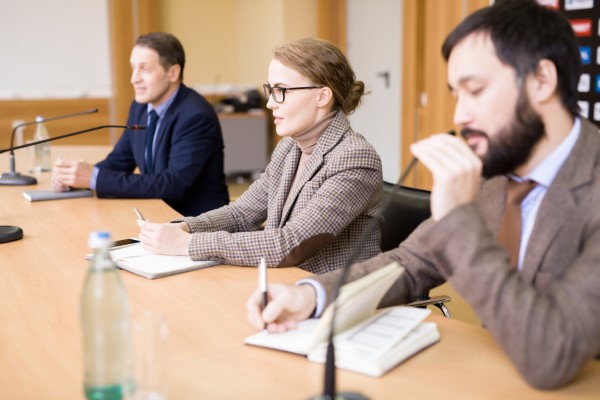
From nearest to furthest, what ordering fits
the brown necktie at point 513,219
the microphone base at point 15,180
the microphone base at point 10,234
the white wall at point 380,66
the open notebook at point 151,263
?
the brown necktie at point 513,219
the open notebook at point 151,263
the microphone base at point 10,234
the microphone base at point 15,180
the white wall at point 380,66

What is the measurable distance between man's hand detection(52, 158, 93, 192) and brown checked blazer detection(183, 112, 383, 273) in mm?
883

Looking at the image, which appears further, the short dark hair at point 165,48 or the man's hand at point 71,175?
the short dark hair at point 165,48

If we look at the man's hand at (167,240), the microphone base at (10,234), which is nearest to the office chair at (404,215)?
the man's hand at (167,240)

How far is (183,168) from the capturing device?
298 cm

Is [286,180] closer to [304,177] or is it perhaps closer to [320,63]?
[304,177]

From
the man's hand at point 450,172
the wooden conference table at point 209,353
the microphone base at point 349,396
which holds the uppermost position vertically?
the man's hand at point 450,172

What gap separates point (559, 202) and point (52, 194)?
2.26 metres

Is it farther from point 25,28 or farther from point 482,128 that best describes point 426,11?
point 482,128

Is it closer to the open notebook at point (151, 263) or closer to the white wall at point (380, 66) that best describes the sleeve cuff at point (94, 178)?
the open notebook at point (151, 263)

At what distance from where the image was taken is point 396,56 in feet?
19.8

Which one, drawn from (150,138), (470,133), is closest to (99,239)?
(470,133)

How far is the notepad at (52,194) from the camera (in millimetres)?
2879

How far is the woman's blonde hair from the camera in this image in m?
2.12

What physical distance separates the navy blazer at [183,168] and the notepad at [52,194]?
10cm
